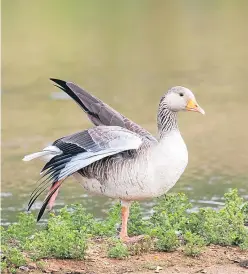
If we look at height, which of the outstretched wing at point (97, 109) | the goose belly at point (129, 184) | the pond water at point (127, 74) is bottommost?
the goose belly at point (129, 184)

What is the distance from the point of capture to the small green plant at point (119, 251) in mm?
6512

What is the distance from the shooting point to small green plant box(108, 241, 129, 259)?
6.51 m

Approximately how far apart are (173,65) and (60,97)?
3.93 meters

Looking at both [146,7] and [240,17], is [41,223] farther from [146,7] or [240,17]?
[146,7]

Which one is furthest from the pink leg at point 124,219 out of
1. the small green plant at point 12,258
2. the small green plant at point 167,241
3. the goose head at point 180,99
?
the small green plant at point 12,258

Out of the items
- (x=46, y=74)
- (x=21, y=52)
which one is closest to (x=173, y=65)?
(x=46, y=74)

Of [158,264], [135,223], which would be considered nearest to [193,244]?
[158,264]

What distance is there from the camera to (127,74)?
59.3 feet

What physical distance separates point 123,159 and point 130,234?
789 millimetres

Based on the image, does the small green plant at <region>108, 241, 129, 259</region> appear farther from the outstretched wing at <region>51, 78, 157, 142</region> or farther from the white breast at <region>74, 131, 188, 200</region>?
the outstretched wing at <region>51, 78, 157, 142</region>

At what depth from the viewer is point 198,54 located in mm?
20094

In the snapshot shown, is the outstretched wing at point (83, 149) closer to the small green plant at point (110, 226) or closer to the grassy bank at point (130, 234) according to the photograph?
the grassy bank at point (130, 234)

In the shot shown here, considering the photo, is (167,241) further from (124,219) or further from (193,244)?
(124,219)

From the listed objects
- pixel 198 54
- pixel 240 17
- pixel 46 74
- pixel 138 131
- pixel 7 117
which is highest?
pixel 240 17
